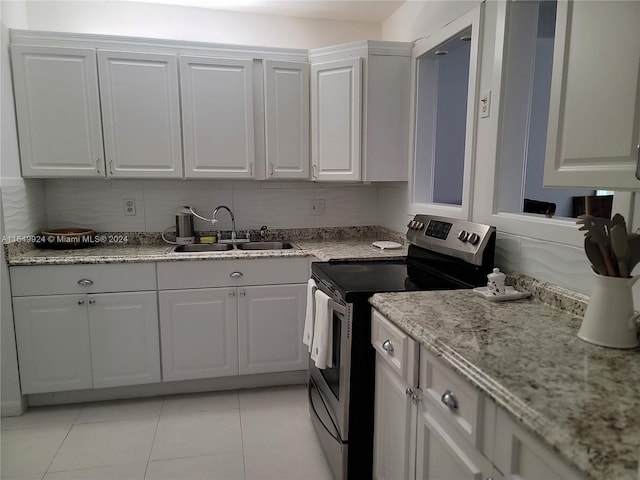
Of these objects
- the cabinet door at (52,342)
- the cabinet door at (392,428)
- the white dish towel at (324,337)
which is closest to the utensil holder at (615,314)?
the cabinet door at (392,428)

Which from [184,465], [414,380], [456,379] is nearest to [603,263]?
[456,379]

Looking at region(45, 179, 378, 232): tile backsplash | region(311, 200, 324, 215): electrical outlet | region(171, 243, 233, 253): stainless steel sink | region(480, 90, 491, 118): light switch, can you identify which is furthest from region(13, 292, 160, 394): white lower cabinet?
region(480, 90, 491, 118): light switch

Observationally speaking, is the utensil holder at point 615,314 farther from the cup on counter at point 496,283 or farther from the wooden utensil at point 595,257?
the cup on counter at point 496,283

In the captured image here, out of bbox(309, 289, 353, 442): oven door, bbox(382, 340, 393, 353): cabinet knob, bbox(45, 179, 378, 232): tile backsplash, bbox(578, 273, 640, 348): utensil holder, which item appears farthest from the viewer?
bbox(45, 179, 378, 232): tile backsplash

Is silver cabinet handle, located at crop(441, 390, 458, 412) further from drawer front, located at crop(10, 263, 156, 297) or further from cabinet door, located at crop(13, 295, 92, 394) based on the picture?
cabinet door, located at crop(13, 295, 92, 394)

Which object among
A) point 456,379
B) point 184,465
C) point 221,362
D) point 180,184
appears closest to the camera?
point 456,379

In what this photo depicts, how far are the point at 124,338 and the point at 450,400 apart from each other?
6.70ft

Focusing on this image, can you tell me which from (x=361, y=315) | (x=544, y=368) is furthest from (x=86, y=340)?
(x=544, y=368)

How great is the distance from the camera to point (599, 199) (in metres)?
1.32

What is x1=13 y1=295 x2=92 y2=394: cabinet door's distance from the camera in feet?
7.75

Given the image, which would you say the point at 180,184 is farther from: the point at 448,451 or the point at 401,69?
the point at 448,451

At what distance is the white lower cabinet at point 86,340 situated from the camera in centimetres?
238

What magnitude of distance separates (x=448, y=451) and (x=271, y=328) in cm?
164

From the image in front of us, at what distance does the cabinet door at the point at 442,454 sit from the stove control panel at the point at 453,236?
730 millimetres
